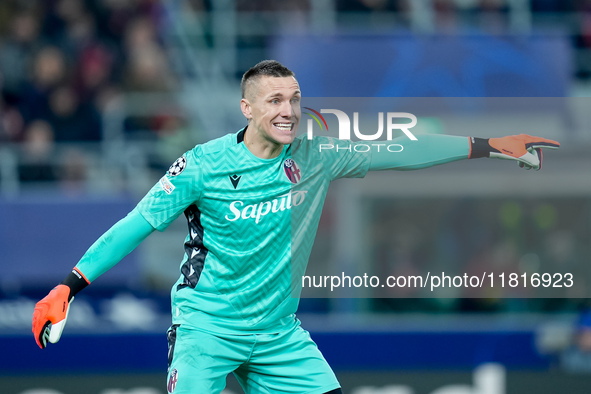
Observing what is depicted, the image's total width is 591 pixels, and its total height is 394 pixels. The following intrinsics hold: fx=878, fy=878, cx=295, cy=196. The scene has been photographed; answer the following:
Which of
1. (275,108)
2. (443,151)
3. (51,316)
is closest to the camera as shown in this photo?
(51,316)


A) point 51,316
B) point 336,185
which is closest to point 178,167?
point 51,316

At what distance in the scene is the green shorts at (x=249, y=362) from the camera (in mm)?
4004

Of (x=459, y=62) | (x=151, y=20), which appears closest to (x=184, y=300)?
(x=459, y=62)

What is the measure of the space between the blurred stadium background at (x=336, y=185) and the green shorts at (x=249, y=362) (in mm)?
2520

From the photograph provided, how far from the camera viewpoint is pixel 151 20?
10.9m

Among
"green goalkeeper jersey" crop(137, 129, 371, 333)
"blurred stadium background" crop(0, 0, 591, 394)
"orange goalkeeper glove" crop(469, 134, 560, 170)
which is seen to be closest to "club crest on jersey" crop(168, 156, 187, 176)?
"green goalkeeper jersey" crop(137, 129, 371, 333)

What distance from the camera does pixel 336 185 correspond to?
24.5 ft

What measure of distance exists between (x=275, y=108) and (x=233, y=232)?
2.00ft

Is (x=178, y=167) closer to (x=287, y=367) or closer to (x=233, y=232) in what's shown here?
(x=233, y=232)

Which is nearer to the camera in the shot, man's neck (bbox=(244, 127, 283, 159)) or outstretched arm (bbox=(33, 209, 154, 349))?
outstretched arm (bbox=(33, 209, 154, 349))

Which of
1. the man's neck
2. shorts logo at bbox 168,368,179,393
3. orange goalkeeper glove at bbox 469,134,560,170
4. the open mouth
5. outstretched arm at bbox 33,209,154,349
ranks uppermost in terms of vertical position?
orange goalkeeper glove at bbox 469,134,560,170

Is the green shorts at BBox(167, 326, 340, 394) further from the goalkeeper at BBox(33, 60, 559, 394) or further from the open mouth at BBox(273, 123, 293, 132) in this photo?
the open mouth at BBox(273, 123, 293, 132)

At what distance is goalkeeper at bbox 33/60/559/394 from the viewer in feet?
13.3

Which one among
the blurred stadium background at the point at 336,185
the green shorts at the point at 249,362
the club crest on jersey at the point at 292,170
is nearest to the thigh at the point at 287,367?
the green shorts at the point at 249,362
